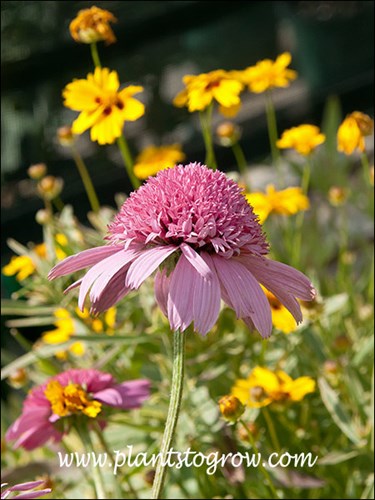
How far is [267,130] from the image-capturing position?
2.29 metres

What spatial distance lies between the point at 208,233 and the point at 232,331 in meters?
0.70

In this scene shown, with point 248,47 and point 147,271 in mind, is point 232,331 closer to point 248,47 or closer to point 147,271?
point 147,271

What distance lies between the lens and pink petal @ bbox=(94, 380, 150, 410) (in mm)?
838

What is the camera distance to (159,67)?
2.11m

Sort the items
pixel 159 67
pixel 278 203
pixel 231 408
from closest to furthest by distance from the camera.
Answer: pixel 231 408 < pixel 278 203 < pixel 159 67

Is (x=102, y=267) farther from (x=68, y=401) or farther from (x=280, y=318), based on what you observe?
(x=280, y=318)

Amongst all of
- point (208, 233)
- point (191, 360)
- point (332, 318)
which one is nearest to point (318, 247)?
point (332, 318)

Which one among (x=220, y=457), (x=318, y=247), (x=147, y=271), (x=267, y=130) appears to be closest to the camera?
(x=147, y=271)

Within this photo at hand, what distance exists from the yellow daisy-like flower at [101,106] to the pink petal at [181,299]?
0.47m

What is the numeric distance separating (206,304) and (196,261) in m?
0.03

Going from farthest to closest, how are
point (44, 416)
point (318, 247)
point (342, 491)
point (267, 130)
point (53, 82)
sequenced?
point (267, 130)
point (53, 82)
point (318, 247)
point (342, 491)
point (44, 416)

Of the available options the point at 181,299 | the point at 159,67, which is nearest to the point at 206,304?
the point at 181,299

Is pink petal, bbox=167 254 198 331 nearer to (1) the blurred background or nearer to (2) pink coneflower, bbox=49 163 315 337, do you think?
(2) pink coneflower, bbox=49 163 315 337

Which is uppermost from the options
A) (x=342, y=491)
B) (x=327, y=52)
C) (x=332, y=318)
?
(x=327, y=52)
